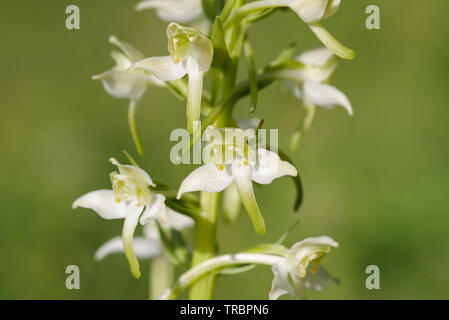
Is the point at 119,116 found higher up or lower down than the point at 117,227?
higher up

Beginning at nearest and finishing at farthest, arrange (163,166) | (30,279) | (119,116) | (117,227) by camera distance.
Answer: (30,279) → (117,227) → (163,166) → (119,116)

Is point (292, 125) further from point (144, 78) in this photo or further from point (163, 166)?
point (144, 78)

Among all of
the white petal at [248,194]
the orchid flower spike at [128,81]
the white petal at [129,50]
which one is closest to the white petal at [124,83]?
the orchid flower spike at [128,81]

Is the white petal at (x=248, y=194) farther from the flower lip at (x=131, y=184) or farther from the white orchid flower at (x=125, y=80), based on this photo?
the white orchid flower at (x=125, y=80)

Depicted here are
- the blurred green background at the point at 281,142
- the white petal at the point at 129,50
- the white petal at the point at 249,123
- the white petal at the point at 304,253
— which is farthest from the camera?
the blurred green background at the point at 281,142

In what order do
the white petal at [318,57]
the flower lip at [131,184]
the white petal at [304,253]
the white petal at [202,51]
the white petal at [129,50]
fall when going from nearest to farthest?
the white petal at [202,51]
the flower lip at [131,184]
the white petal at [304,253]
the white petal at [129,50]
the white petal at [318,57]

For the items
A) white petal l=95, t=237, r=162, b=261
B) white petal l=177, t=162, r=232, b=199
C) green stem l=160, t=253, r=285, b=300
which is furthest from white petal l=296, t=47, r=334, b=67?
white petal l=95, t=237, r=162, b=261

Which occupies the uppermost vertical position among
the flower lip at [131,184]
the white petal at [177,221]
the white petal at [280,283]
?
the flower lip at [131,184]
